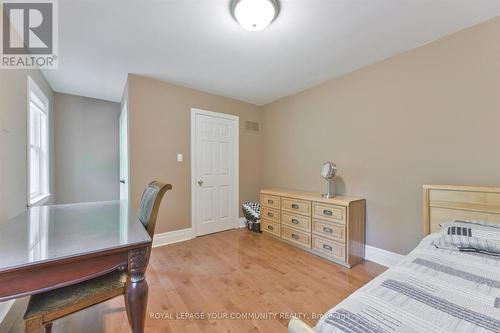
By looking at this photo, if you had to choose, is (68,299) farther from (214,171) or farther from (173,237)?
(214,171)

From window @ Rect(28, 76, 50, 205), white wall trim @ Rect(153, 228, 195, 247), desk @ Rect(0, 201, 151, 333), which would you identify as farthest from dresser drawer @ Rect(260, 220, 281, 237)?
window @ Rect(28, 76, 50, 205)

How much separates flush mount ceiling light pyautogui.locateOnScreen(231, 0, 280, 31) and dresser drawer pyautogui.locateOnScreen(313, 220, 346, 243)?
A: 84.0 inches

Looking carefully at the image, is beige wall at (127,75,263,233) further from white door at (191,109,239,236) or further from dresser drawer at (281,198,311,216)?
dresser drawer at (281,198,311,216)

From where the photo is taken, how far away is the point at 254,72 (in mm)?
2752

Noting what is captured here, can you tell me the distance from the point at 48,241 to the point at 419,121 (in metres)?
3.04

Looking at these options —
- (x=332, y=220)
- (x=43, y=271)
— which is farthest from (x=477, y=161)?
(x=43, y=271)

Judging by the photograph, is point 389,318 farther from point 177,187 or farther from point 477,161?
point 177,187

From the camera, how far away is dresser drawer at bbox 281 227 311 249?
275 cm

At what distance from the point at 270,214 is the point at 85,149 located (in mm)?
3505

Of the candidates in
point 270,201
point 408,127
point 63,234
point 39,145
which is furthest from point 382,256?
point 39,145

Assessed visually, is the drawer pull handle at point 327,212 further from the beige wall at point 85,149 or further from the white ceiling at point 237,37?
the beige wall at point 85,149

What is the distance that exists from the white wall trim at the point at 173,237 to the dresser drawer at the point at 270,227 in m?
1.11

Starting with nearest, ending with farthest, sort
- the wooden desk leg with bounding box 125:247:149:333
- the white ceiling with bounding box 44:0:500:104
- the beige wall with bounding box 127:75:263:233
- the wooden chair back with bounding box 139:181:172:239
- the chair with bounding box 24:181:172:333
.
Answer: the chair with bounding box 24:181:172:333 < the wooden desk leg with bounding box 125:247:149:333 < the wooden chair back with bounding box 139:181:172:239 < the white ceiling with bounding box 44:0:500:104 < the beige wall with bounding box 127:75:263:233

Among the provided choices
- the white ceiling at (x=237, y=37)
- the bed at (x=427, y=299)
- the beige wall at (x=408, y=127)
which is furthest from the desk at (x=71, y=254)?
the beige wall at (x=408, y=127)
